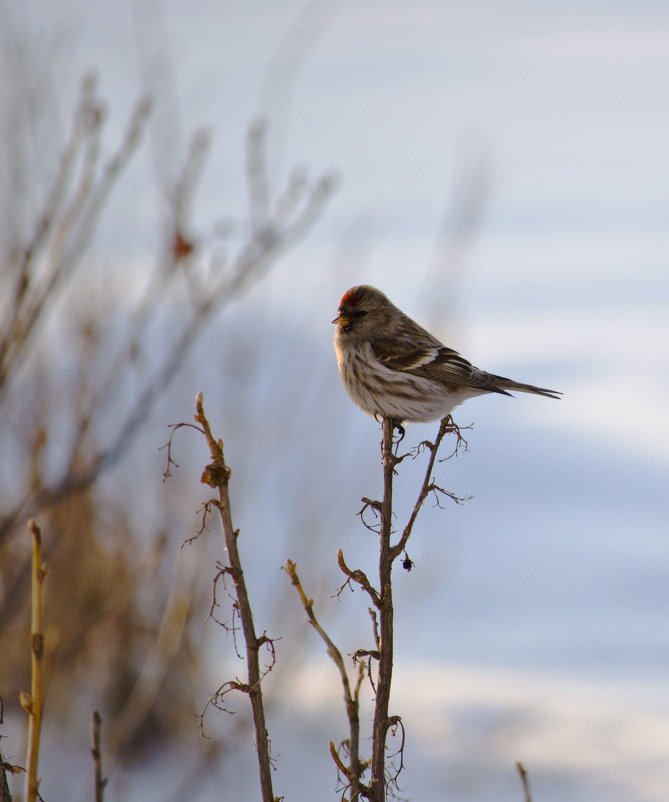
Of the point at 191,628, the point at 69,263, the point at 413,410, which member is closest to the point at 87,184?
the point at 69,263

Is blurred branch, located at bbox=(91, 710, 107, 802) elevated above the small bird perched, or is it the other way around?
the small bird perched

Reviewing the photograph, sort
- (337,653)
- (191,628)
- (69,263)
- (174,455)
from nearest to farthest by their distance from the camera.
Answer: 1. (337,653)
2. (69,263)
3. (174,455)
4. (191,628)

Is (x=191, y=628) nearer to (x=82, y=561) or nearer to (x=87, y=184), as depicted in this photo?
(x=82, y=561)

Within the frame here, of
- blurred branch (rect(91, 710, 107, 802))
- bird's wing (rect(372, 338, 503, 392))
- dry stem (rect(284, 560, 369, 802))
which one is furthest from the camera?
bird's wing (rect(372, 338, 503, 392))

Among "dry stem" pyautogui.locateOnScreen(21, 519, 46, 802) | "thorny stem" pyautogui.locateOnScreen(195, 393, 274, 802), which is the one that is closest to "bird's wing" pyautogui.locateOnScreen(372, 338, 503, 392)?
"thorny stem" pyautogui.locateOnScreen(195, 393, 274, 802)

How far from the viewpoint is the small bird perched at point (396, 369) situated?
343cm

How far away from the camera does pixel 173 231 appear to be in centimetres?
229

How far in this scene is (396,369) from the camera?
3535 millimetres

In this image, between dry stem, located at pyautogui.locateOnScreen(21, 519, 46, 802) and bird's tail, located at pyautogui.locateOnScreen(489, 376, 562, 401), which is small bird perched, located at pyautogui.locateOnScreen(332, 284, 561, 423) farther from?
dry stem, located at pyautogui.locateOnScreen(21, 519, 46, 802)

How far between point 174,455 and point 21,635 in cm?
163

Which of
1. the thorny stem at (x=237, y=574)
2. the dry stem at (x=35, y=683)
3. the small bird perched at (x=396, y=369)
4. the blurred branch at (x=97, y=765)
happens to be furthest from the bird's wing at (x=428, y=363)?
the dry stem at (x=35, y=683)

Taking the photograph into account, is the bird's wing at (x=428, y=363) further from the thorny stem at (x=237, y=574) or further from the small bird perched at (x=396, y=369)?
the thorny stem at (x=237, y=574)

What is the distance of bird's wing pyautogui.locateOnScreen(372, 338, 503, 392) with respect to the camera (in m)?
3.58

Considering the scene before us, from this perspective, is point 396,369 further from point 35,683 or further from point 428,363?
point 35,683
